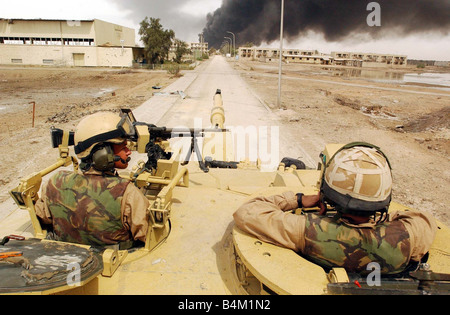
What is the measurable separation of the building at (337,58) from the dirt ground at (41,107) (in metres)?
58.7

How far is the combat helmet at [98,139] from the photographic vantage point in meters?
2.37

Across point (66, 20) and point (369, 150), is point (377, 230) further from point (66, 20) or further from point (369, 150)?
point (66, 20)

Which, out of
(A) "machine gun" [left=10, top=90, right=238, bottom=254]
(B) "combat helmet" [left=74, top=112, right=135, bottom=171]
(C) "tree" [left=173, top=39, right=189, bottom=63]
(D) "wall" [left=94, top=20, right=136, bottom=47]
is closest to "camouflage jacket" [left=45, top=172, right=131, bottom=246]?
(B) "combat helmet" [left=74, top=112, right=135, bottom=171]

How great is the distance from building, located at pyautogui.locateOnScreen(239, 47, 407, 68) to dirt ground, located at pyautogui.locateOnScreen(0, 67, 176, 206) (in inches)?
2311

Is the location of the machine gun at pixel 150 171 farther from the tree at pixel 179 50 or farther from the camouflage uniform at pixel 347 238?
the tree at pixel 179 50

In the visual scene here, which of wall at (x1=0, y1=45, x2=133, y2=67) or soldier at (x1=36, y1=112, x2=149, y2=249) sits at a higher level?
wall at (x1=0, y1=45, x2=133, y2=67)

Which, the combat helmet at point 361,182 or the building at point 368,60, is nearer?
the combat helmet at point 361,182

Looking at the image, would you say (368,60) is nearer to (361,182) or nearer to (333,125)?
(333,125)

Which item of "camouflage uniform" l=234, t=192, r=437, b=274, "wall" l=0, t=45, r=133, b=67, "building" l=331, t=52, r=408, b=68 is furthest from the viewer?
"building" l=331, t=52, r=408, b=68

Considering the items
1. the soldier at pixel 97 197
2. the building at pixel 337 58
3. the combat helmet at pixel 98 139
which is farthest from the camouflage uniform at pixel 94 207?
the building at pixel 337 58

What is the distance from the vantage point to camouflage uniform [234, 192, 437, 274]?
1.95 meters

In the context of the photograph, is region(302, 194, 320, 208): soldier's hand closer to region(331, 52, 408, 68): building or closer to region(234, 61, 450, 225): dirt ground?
region(234, 61, 450, 225): dirt ground

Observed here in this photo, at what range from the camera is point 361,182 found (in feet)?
6.04
